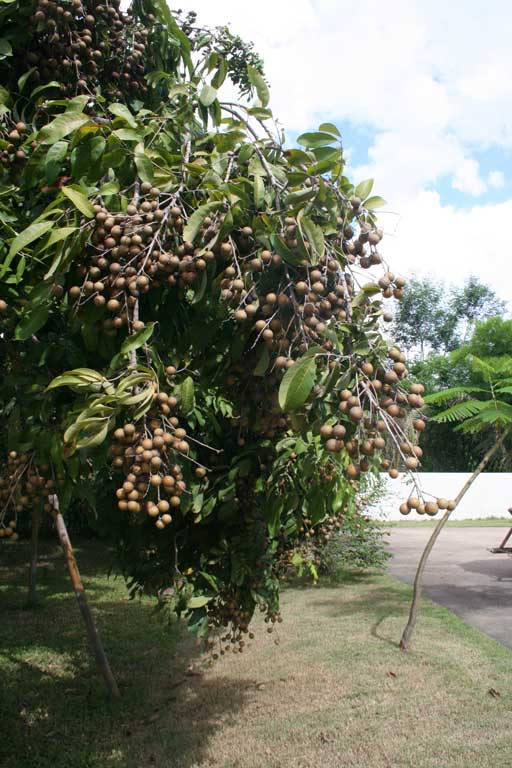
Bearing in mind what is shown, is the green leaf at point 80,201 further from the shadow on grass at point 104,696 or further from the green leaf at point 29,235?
the shadow on grass at point 104,696

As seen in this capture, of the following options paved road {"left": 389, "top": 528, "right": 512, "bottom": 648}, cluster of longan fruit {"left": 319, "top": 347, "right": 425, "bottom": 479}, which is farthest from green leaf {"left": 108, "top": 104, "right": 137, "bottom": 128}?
paved road {"left": 389, "top": 528, "right": 512, "bottom": 648}

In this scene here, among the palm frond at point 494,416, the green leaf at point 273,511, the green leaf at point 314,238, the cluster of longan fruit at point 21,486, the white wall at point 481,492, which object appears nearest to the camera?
the green leaf at point 314,238

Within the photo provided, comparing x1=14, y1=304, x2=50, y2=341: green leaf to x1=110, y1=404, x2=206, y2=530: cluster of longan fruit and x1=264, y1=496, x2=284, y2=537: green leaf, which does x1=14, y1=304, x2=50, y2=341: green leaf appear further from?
x1=264, y1=496, x2=284, y2=537: green leaf

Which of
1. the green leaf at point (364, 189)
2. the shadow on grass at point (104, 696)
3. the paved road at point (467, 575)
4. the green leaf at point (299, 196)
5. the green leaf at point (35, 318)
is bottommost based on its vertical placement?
the shadow on grass at point (104, 696)

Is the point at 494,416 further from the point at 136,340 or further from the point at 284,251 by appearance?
the point at 136,340

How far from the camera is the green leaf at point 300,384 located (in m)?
1.39

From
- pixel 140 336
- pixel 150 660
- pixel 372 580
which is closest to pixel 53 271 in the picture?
pixel 140 336

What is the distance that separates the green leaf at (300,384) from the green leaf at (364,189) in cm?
59

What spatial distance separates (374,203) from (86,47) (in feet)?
4.88

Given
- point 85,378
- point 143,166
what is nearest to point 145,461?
point 85,378

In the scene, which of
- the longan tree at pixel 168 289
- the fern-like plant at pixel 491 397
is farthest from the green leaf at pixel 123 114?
the fern-like plant at pixel 491 397

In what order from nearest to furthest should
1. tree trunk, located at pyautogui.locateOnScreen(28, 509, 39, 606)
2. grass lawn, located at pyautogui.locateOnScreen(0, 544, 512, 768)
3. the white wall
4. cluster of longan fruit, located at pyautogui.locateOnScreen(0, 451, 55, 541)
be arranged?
cluster of longan fruit, located at pyautogui.locateOnScreen(0, 451, 55, 541) → grass lawn, located at pyautogui.locateOnScreen(0, 544, 512, 768) → tree trunk, located at pyautogui.locateOnScreen(28, 509, 39, 606) → the white wall

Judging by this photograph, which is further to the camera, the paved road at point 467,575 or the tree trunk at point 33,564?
the tree trunk at point 33,564

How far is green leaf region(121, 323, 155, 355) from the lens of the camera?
1593 millimetres
